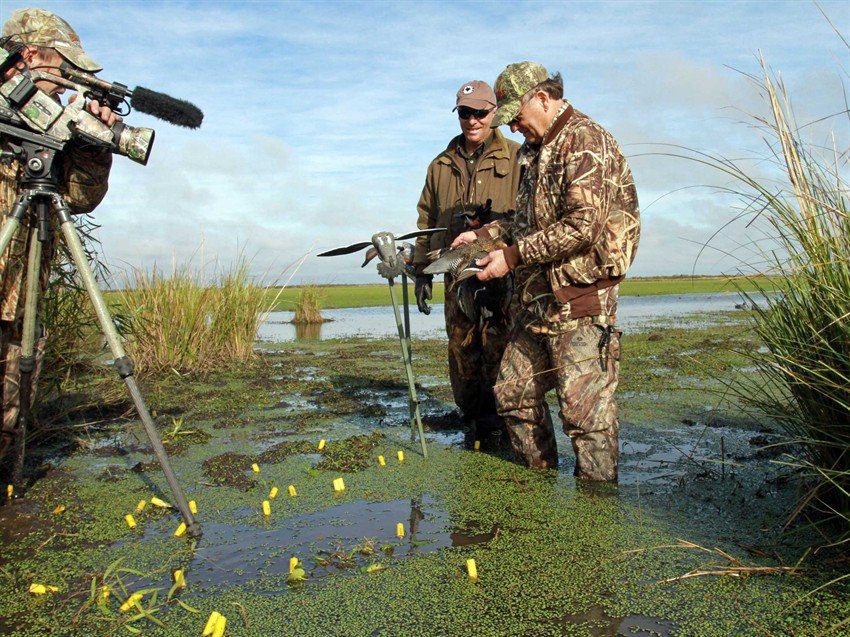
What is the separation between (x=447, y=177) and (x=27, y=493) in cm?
353

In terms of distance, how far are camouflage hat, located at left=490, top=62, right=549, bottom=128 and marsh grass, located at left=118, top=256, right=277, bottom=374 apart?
162 inches

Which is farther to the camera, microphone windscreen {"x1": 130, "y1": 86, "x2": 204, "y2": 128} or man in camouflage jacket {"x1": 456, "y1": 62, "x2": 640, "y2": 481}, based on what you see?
man in camouflage jacket {"x1": 456, "y1": 62, "x2": 640, "y2": 481}

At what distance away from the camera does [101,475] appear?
4254 mm

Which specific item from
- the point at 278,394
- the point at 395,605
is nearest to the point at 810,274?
the point at 395,605

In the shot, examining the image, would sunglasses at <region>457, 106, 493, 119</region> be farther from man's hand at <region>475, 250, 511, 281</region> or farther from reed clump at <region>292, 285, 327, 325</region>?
reed clump at <region>292, 285, 327, 325</region>

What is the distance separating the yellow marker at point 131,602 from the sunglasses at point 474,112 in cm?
374

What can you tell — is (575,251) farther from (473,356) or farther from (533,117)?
(473,356)

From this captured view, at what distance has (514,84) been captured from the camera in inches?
153

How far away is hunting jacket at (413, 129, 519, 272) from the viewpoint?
5137 millimetres

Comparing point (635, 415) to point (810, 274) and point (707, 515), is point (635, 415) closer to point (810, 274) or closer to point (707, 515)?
point (707, 515)

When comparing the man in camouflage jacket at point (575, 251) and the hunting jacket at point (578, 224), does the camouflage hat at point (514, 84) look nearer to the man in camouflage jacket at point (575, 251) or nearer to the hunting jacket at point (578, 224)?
the man in camouflage jacket at point (575, 251)

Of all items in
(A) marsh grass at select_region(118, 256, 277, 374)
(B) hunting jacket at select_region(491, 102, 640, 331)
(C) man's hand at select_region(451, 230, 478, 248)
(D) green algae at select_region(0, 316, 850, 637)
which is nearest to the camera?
(D) green algae at select_region(0, 316, 850, 637)

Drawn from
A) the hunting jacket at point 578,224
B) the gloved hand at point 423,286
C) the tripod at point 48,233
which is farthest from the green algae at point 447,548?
the gloved hand at point 423,286

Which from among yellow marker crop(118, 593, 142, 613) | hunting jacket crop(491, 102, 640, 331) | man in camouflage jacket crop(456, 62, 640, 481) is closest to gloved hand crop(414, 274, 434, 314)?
man in camouflage jacket crop(456, 62, 640, 481)
